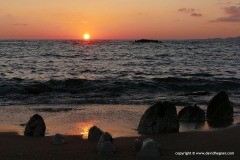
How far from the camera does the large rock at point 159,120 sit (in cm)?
876

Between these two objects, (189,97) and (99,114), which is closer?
(99,114)

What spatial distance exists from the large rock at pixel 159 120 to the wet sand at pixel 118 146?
1.08 ft

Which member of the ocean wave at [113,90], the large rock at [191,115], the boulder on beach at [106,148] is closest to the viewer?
the boulder on beach at [106,148]

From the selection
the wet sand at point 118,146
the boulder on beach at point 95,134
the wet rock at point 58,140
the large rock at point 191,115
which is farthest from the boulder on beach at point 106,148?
the large rock at point 191,115

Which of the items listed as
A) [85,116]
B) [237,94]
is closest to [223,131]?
[85,116]

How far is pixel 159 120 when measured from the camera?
28.9 ft

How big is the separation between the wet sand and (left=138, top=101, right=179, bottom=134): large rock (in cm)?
33

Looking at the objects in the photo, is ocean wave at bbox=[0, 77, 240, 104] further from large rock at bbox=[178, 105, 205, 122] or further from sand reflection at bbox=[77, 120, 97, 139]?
sand reflection at bbox=[77, 120, 97, 139]

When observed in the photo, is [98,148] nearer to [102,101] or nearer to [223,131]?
[223,131]

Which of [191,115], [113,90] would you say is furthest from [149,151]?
[113,90]

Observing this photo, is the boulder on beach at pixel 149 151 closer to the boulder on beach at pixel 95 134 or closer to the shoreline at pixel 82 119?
the boulder on beach at pixel 95 134

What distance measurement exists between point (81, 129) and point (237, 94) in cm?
1095

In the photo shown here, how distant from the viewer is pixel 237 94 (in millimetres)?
17844

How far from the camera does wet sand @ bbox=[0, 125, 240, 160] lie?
6438 millimetres
